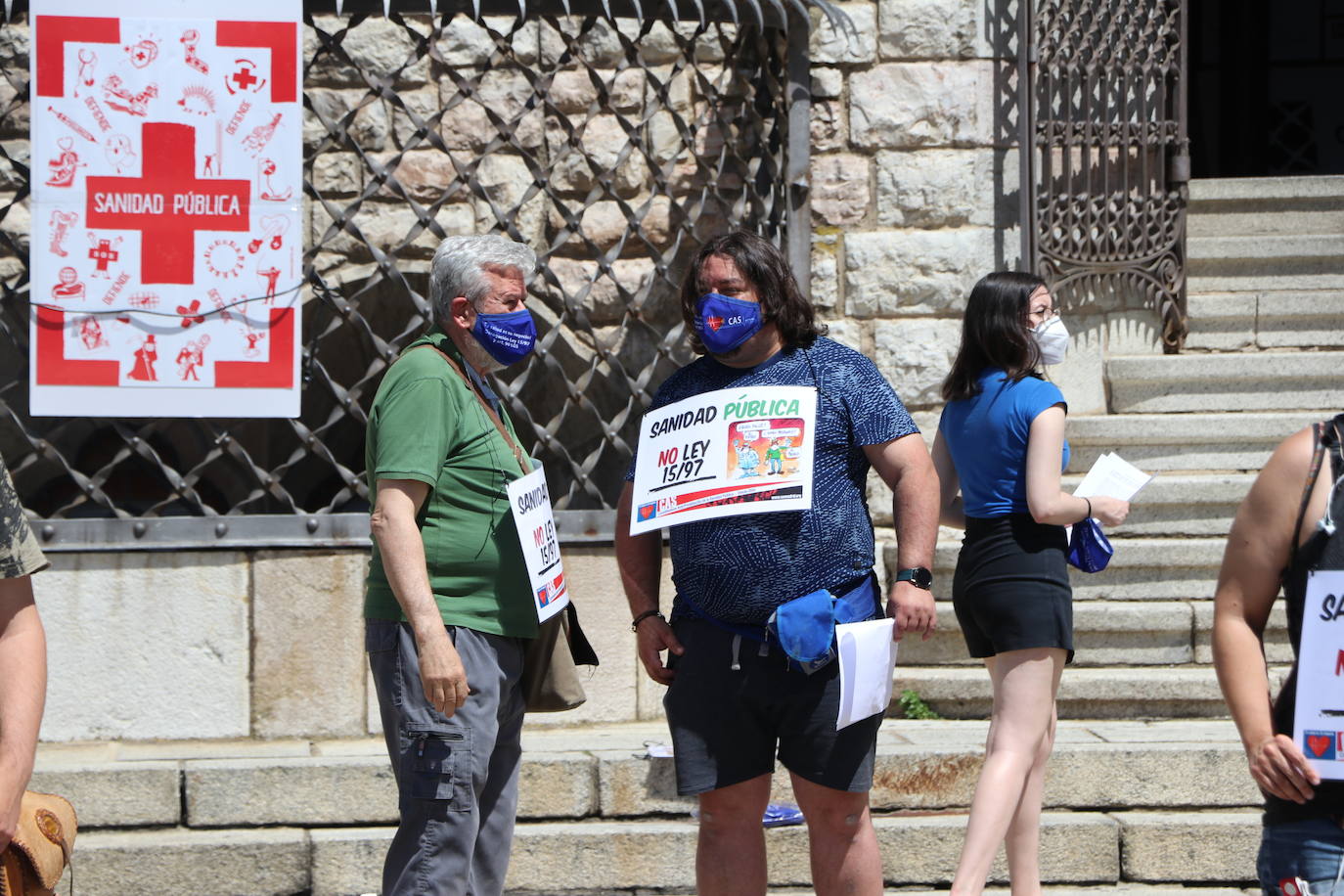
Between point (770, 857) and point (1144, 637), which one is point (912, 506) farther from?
point (1144, 637)

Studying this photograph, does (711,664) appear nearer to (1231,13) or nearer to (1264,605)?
(1264,605)

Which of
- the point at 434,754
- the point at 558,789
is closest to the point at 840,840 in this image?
the point at 434,754

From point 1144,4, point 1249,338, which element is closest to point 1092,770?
point 1249,338

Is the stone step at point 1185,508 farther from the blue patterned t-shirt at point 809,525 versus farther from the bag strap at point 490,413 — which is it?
the bag strap at point 490,413

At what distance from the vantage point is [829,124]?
6277 millimetres

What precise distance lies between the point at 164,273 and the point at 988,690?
3319 mm

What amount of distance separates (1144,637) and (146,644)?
3.66 meters

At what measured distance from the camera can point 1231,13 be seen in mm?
12172

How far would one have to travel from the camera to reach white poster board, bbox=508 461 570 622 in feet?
11.5

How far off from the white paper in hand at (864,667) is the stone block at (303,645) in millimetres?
2673

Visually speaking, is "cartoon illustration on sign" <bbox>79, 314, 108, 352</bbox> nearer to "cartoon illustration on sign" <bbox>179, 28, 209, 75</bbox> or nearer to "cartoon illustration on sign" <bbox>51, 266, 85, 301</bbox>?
"cartoon illustration on sign" <bbox>51, 266, 85, 301</bbox>

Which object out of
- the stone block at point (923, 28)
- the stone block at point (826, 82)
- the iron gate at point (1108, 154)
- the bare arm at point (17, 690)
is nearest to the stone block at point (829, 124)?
the stone block at point (826, 82)

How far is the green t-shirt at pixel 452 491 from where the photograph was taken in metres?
→ 3.38

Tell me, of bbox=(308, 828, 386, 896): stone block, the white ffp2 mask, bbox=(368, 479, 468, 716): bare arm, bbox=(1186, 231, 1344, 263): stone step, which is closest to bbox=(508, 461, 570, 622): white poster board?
bbox=(368, 479, 468, 716): bare arm
